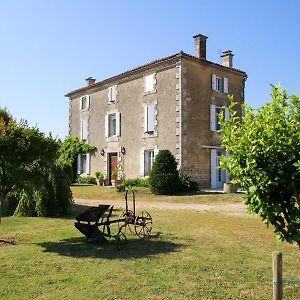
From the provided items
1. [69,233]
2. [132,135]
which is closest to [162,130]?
[132,135]

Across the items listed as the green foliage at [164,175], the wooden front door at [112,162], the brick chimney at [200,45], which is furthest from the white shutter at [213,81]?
the wooden front door at [112,162]

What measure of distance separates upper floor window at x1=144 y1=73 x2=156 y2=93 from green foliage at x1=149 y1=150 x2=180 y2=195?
5.05m

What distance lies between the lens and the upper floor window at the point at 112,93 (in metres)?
26.6

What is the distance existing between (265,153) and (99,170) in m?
24.4

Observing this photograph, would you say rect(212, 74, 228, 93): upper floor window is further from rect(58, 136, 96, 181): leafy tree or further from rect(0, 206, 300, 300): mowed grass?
rect(0, 206, 300, 300): mowed grass

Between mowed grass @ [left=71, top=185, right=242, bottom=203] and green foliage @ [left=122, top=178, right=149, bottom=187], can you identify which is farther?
green foliage @ [left=122, top=178, right=149, bottom=187]

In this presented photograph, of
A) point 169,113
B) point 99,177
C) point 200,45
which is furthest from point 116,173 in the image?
point 200,45

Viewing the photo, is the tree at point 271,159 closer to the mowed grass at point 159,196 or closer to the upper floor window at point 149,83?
the mowed grass at point 159,196

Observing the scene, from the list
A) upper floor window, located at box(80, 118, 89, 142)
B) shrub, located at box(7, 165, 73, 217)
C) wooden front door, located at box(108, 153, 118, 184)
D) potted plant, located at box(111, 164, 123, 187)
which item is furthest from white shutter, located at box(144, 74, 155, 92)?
shrub, located at box(7, 165, 73, 217)

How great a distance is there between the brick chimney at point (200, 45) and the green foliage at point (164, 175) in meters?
6.65

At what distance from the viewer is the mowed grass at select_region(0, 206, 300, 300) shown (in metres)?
5.37

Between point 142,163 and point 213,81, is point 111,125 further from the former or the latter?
point 213,81

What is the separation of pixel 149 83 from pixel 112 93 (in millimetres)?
3963

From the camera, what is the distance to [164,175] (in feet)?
65.5
